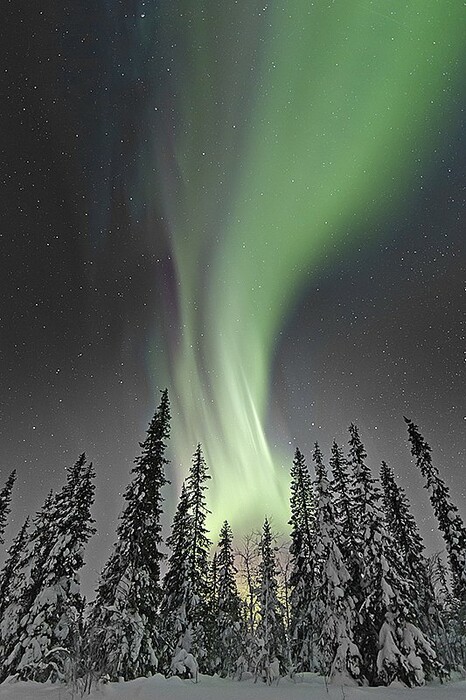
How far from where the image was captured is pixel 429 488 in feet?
98.1

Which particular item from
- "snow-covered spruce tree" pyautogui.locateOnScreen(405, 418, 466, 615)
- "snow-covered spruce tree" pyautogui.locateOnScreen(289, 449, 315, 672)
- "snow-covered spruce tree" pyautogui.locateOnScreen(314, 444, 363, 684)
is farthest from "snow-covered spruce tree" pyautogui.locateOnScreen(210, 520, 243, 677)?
"snow-covered spruce tree" pyautogui.locateOnScreen(405, 418, 466, 615)

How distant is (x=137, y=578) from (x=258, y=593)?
696 inches

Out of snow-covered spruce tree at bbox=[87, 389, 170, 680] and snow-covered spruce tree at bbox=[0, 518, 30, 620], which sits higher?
snow-covered spruce tree at bbox=[0, 518, 30, 620]

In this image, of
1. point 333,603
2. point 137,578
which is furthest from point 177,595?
point 333,603

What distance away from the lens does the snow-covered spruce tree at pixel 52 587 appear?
20.7m

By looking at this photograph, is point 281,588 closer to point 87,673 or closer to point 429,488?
point 429,488

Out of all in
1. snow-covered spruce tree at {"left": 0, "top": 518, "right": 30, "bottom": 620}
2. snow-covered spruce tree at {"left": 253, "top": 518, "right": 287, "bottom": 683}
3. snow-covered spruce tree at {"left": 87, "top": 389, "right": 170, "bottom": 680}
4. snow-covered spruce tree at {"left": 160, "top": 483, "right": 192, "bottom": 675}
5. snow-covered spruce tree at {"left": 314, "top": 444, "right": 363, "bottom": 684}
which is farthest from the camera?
snow-covered spruce tree at {"left": 0, "top": 518, "right": 30, "bottom": 620}

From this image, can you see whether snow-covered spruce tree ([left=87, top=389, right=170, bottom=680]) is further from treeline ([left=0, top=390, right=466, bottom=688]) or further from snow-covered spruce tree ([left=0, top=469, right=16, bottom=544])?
snow-covered spruce tree ([left=0, top=469, right=16, bottom=544])

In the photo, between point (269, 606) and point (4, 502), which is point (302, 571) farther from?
point (4, 502)

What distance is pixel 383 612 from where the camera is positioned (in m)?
22.0

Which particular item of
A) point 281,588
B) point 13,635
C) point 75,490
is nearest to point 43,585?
point 13,635

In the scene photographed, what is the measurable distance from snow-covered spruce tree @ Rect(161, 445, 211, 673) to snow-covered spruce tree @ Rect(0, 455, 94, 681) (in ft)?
18.3

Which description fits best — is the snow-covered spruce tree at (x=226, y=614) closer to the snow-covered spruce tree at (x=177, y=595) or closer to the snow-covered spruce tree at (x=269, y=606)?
the snow-covered spruce tree at (x=269, y=606)

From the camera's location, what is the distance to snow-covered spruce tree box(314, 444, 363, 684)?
70.4 ft
